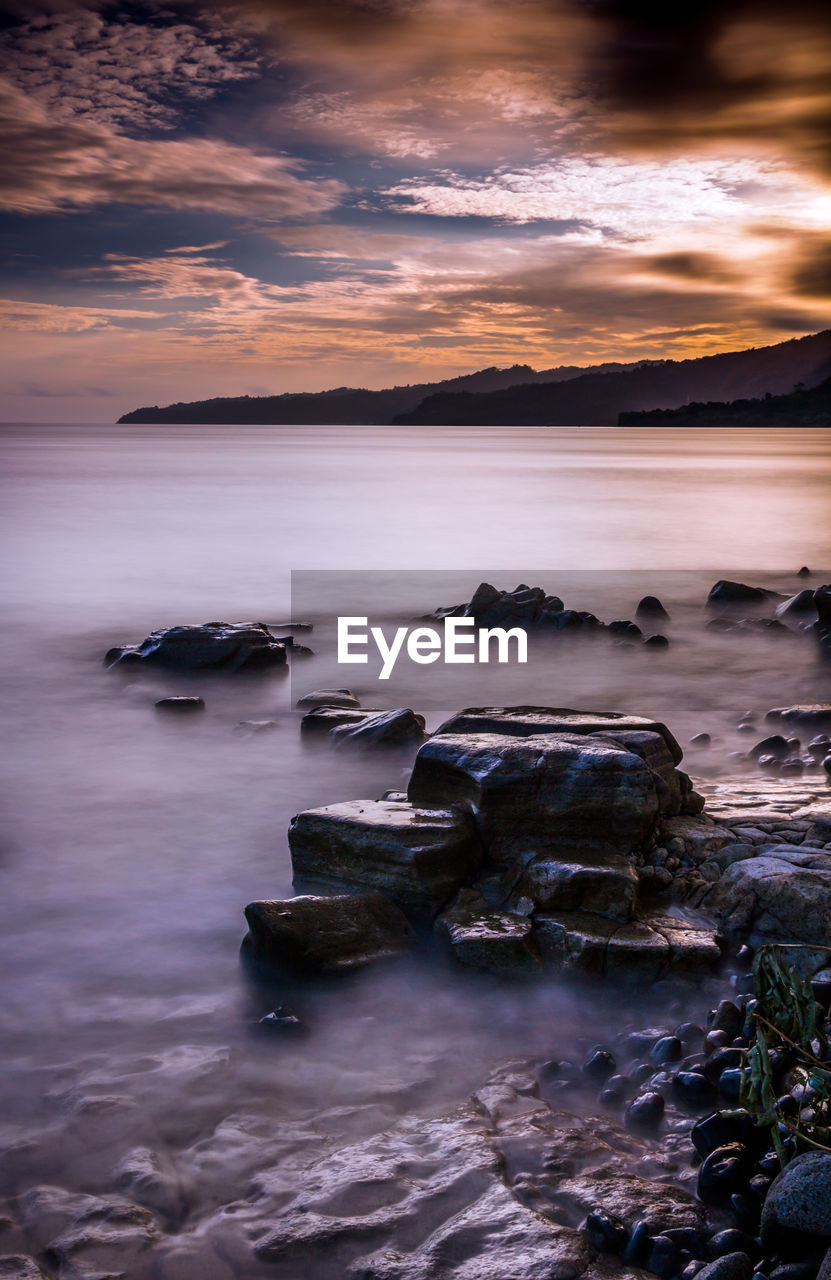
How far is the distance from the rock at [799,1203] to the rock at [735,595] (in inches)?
520

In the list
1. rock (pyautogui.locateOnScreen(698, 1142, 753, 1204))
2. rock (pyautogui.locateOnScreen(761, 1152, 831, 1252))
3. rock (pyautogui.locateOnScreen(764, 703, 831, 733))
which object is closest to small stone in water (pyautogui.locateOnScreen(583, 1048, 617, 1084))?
rock (pyautogui.locateOnScreen(698, 1142, 753, 1204))

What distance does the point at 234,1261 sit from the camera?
3.20 m

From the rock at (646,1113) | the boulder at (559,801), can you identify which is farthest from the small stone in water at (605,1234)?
the boulder at (559,801)

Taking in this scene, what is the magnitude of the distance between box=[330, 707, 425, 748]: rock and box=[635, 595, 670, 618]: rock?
7292 millimetres

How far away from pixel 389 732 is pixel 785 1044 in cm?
551

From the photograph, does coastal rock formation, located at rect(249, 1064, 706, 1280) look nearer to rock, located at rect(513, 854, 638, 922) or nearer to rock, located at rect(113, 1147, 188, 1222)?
rock, located at rect(113, 1147, 188, 1222)

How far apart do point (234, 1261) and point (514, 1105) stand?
4.03ft

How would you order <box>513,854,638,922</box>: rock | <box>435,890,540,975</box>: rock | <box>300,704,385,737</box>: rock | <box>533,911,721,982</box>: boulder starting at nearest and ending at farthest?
<box>533,911,721,982</box>: boulder < <box>435,890,540,975</box>: rock < <box>513,854,638,922</box>: rock < <box>300,704,385,737</box>: rock

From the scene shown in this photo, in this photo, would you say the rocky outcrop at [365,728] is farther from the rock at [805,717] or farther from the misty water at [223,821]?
the rock at [805,717]

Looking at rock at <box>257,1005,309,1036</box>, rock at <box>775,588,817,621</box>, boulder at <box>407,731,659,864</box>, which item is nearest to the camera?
rock at <box>257,1005,309,1036</box>

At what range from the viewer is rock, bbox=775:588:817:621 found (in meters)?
14.0

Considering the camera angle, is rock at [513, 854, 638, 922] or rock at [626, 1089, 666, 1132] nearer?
rock at [626, 1089, 666, 1132]

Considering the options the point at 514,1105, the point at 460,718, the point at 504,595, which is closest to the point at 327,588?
the point at 504,595

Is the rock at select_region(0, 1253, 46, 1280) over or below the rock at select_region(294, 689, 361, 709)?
below
